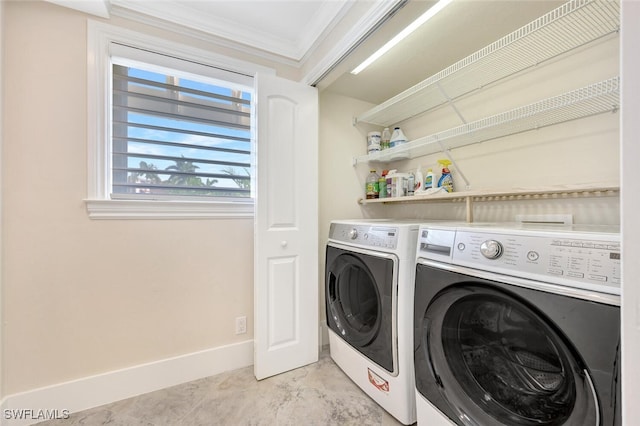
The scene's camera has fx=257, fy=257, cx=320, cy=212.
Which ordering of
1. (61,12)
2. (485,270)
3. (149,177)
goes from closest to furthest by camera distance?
(485,270) → (61,12) → (149,177)

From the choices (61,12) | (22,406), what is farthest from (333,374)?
(61,12)

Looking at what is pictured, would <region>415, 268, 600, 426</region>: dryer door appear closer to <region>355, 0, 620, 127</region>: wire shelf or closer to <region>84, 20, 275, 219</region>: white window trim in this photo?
<region>355, 0, 620, 127</region>: wire shelf

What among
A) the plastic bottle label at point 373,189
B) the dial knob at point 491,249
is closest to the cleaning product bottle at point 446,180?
the plastic bottle label at point 373,189

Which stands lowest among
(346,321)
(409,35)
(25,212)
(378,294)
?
(346,321)

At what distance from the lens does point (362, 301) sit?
5.31 ft

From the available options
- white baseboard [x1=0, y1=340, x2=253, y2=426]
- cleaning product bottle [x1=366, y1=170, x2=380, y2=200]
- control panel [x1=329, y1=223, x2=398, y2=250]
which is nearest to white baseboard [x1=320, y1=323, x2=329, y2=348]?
white baseboard [x1=0, y1=340, x2=253, y2=426]

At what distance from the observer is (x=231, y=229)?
1.81 meters

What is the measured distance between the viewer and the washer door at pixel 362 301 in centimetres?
134

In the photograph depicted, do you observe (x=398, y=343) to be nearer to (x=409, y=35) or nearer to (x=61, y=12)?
(x=409, y=35)

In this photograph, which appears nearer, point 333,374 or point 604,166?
point 604,166

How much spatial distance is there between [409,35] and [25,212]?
231cm

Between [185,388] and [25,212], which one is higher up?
[25,212]

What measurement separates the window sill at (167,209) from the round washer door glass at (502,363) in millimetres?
1355

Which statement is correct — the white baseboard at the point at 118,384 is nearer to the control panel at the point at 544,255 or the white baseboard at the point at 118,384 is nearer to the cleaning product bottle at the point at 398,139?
the control panel at the point at 544,255
